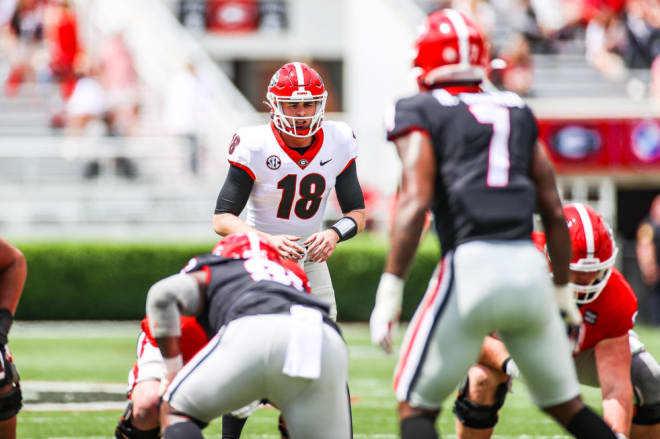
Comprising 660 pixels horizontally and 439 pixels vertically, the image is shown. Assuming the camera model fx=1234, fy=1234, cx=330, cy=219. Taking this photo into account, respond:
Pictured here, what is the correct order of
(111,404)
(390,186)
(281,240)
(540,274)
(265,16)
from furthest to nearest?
1. (265,16)
2. (390,186)
3. (111,404)
4. (281,240)
5. (540,274)

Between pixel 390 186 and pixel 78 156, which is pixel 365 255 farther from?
pixel 78 156

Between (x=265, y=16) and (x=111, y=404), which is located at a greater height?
(x=265, y=16)

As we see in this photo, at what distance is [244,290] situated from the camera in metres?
4.49

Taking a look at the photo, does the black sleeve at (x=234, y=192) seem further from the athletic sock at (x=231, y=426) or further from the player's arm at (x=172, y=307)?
the player's arm at (x=172, y=307)

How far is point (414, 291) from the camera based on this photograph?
48.4 ft

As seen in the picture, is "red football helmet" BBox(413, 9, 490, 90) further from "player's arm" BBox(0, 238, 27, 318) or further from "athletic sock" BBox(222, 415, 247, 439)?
"player's arm" BBox(0, 238, 27, 318)

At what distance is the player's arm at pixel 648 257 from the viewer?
47.8ft

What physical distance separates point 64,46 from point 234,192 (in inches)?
465

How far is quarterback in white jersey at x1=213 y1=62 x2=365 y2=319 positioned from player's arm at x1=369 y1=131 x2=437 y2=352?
1224mm

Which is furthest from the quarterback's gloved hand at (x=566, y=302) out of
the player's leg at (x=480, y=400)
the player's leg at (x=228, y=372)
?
the player's leg at (x=228, y=372)

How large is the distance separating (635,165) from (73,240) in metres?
7.82

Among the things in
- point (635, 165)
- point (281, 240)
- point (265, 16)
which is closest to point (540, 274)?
point (281, 240)

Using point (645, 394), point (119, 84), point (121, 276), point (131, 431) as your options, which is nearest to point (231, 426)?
point (131, 431)

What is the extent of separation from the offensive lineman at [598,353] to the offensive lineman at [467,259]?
984 mm
